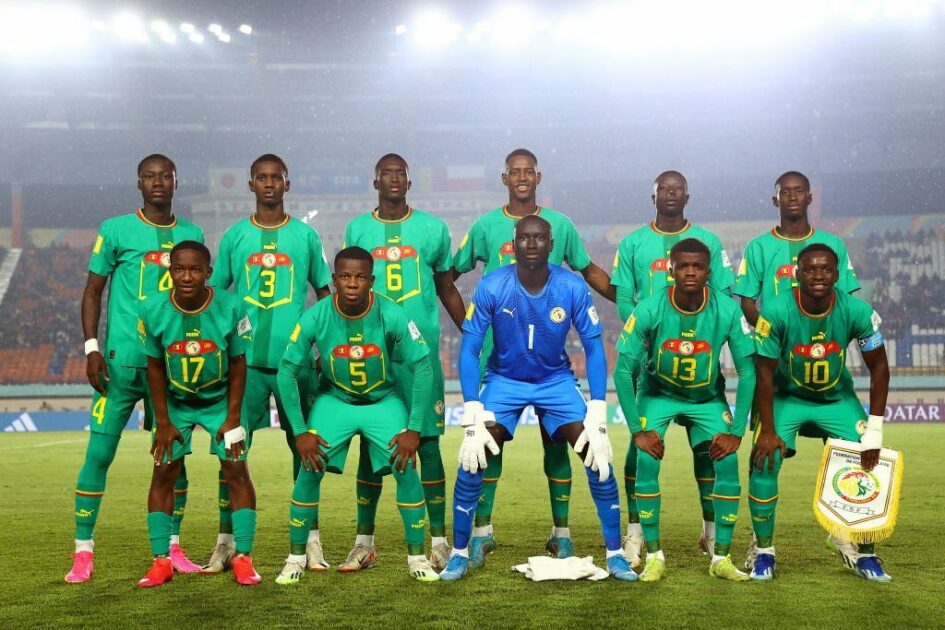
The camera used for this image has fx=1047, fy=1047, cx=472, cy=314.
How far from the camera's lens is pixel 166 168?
6629 millimetres

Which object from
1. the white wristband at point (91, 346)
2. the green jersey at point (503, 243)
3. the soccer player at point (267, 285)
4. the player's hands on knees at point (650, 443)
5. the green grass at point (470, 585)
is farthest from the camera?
the green jersey at point (503, 243)

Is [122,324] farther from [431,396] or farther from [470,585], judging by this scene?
[470,585]

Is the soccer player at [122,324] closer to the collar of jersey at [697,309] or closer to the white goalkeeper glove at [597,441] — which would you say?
the white goalkeeper glove at [597,441]

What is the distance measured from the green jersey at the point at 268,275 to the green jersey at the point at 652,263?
207 centimetres

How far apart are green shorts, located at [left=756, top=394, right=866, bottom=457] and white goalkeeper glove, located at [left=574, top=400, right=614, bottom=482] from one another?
112 cm

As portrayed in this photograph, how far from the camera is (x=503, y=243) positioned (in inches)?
283

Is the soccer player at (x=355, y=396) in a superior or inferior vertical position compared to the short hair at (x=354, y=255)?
inferior

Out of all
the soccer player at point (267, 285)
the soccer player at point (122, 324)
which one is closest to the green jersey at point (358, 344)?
the soccer player at point (267, 285)

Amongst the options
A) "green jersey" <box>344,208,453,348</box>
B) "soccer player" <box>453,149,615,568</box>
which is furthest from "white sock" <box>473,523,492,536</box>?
"green jersey" <box>344,208,453,348</box>

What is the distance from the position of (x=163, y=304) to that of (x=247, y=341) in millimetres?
525

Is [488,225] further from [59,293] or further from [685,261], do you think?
[59,293]

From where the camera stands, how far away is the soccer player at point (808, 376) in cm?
614

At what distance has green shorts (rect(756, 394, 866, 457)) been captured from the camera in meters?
6.28

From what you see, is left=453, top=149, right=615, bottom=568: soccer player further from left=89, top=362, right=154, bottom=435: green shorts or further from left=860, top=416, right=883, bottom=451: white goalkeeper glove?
left=89, top=362, right=154, bottom=435: green shorts
